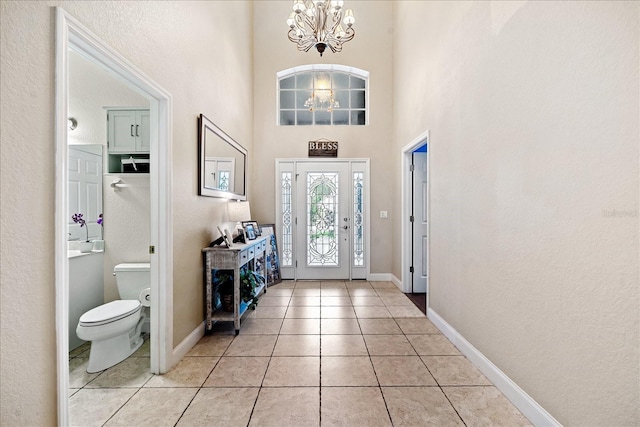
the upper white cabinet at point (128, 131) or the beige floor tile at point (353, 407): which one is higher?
the upper white cabinet at point (128, 131)

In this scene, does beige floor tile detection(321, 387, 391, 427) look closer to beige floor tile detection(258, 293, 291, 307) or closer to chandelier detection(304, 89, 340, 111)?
beige floor tile detection(258, 293, 291, 307)

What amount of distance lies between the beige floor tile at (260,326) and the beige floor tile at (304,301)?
1.88 ft

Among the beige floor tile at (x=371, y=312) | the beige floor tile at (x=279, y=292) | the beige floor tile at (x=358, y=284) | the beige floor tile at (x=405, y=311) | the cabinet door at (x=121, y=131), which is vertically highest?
the cabinet door at (x=121, y=131)

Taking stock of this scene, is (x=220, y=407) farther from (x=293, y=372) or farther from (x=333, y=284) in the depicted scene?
(x=333, y=284)

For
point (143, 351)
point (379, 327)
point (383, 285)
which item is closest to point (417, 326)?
point (379, 327)

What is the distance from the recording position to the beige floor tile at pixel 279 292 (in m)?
4.20

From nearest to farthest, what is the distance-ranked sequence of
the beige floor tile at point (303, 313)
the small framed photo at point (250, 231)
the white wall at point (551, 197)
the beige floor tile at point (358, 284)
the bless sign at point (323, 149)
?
the white wall at point (551, 197), the beige floor tile at point (303, 313), the small framed photo at point (250, 231), the beige floor tile at point (358, 284), the bless sign at point (323, 149)

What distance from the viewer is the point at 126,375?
7.13ft

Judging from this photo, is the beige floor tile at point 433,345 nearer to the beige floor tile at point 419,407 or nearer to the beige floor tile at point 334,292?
the beige floor tile at point 419,407

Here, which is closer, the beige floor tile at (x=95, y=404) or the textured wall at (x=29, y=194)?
the textured wall at (x=29, y=194)

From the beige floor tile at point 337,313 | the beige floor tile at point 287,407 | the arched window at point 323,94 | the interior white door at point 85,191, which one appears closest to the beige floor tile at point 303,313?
the beige floor tile at point 337,313

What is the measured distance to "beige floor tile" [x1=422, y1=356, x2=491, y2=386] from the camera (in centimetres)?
208

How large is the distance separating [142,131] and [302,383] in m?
2.69

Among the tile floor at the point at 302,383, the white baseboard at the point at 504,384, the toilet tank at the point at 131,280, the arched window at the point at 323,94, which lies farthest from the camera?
the arched window at the point at 323,94
